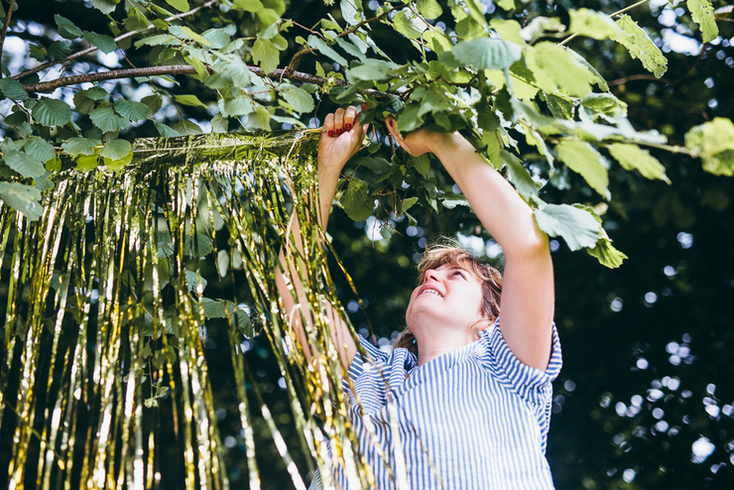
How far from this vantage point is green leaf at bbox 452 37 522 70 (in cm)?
65

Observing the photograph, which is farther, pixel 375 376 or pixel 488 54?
pixel 375 376

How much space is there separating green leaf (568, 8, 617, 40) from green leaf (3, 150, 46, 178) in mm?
972

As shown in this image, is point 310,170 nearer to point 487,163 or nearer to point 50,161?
point 487,163

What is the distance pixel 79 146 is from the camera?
104 centimetres

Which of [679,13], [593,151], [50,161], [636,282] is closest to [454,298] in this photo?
[593,151]

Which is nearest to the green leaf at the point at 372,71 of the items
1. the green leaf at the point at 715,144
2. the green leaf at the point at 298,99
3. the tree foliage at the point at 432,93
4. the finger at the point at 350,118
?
the tree foliage at the point at 432,93

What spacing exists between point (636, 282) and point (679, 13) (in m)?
1.51

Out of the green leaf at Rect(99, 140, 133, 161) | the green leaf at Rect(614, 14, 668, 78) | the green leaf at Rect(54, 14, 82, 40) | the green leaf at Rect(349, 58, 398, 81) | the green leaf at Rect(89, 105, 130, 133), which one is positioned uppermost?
the green leaf at Rect(54, 14, 82, 40)

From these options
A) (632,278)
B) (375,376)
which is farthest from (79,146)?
(632,278)

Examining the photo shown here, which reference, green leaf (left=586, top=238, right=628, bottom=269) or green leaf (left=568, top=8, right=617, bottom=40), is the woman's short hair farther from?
green leaf (left=568, top=8, right=617, bottom=40)

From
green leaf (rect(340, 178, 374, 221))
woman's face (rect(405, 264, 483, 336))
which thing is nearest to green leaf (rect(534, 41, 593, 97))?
green leaf (rect(340, 178, 374, 221))

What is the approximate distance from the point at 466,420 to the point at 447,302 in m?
0.39

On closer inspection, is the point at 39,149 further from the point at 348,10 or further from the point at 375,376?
the point at 375,376

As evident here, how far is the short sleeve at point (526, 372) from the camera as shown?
1017mm
